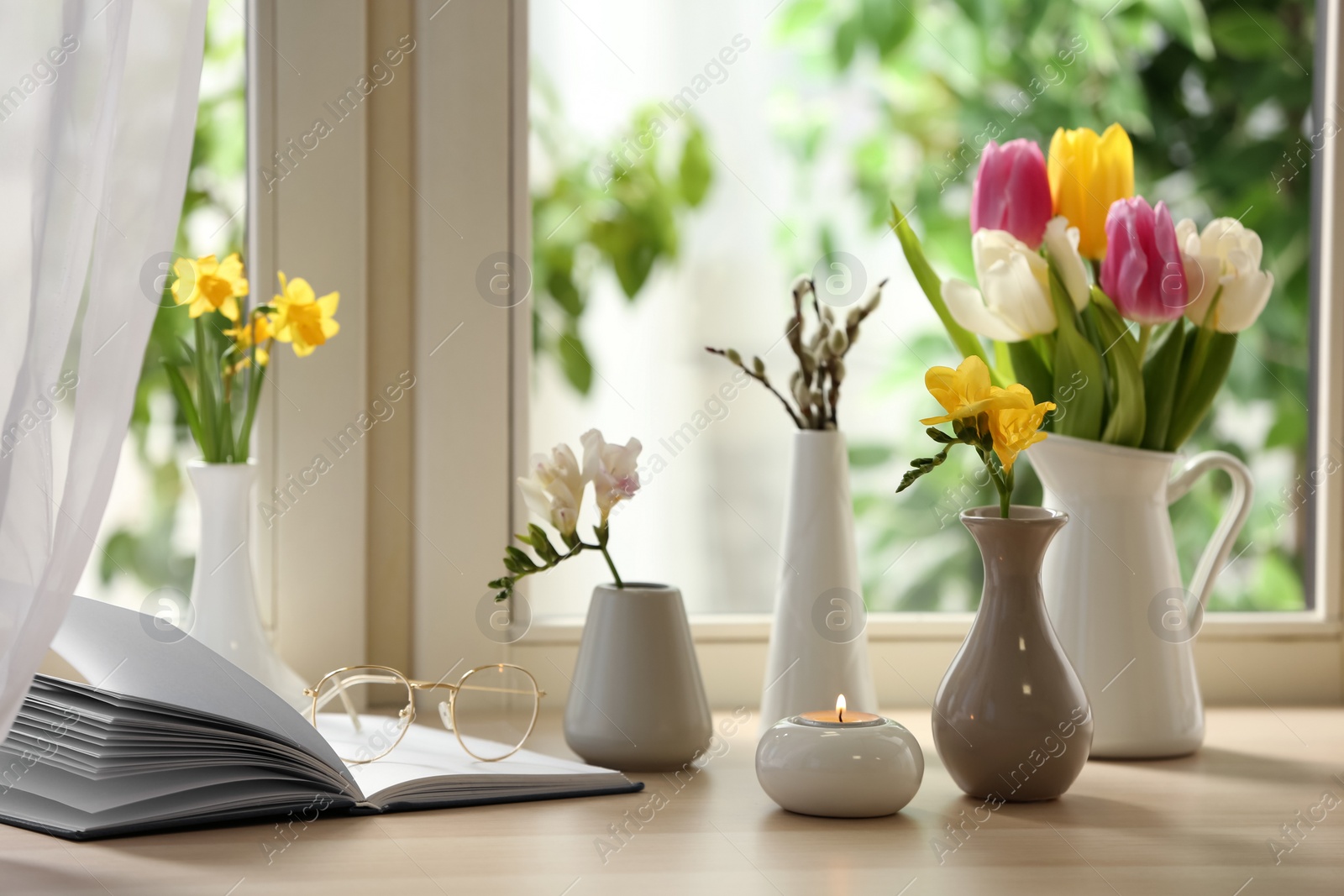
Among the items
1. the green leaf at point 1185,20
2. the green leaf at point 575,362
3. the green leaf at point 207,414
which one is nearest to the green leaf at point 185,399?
the green leaf at point 207,414

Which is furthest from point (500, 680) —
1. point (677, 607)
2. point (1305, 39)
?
point (1305, 39)

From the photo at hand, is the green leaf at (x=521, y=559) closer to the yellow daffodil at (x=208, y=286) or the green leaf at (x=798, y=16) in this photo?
the yellow daffodil at (x=208, y=286)

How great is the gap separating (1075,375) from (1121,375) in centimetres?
3

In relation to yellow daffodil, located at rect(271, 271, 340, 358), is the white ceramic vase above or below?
below

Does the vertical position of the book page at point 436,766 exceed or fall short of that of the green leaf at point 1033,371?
it falls short

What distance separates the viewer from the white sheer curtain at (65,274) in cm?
68

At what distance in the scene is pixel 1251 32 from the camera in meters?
1.23

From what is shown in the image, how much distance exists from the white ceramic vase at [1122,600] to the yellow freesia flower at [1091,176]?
175 millimetres

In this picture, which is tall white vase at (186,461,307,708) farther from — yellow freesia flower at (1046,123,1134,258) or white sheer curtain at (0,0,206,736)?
yellow freesia flower at (1046,123,1134,258)

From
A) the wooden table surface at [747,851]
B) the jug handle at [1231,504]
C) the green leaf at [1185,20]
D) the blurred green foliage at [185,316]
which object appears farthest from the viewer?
the green leaf at [1185,20]

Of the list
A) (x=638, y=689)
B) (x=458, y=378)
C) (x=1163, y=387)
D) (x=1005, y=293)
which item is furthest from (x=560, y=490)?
(x=1163, y=387)

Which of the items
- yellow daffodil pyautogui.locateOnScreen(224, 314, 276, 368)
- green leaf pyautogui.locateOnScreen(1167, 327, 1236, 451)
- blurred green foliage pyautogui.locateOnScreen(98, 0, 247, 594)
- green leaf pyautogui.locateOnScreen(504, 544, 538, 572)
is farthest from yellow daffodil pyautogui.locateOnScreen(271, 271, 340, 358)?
green leaf pyautogui.locateOnScreen(1167, 327, 1236, 451)

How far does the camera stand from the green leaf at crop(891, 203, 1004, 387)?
1011 millimetres

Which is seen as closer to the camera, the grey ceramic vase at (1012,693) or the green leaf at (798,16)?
the grey ceramic vase at (1012,693)
